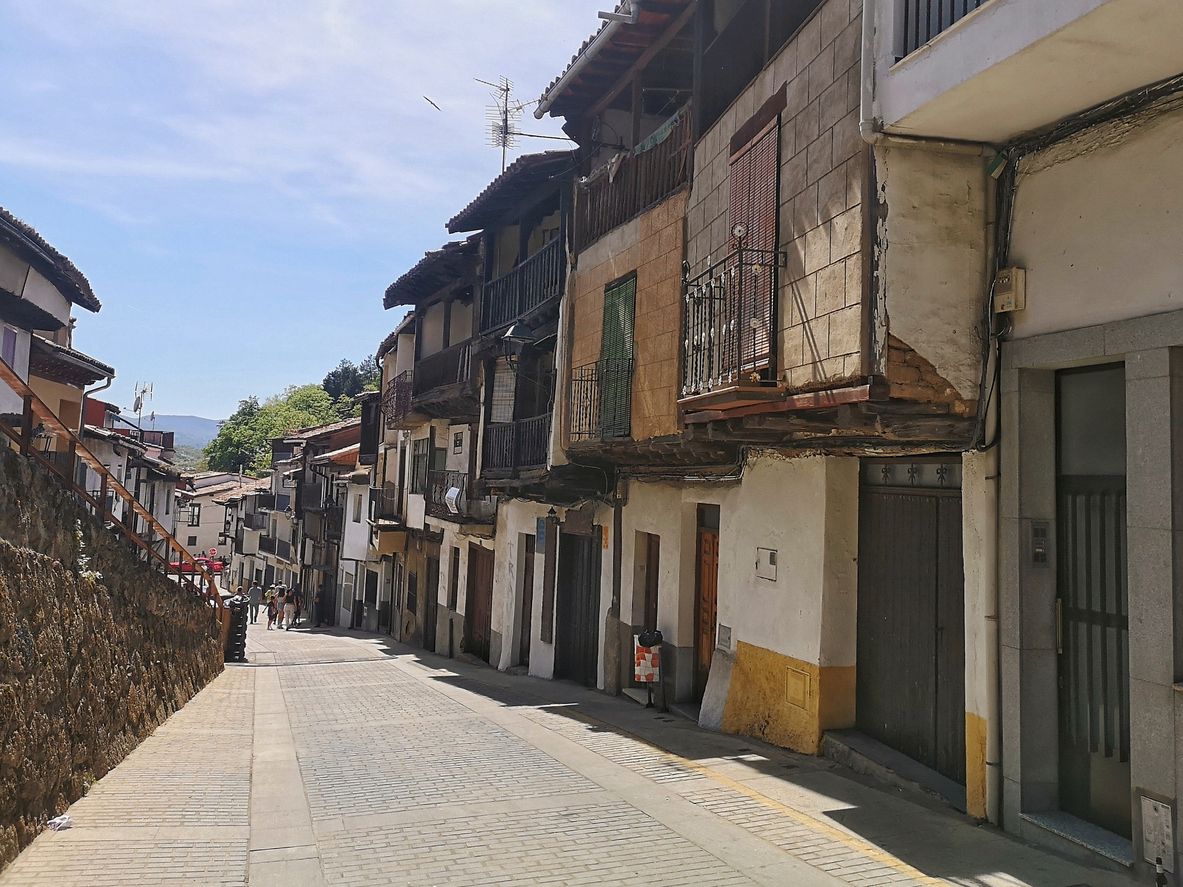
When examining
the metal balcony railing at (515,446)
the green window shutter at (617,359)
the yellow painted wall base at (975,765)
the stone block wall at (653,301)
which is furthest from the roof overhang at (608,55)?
the yellow painted wall base at (975,765)

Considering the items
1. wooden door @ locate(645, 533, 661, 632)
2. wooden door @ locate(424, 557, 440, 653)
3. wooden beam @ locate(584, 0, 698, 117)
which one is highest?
wooden beam @ locate(584, 0, 698, 117)

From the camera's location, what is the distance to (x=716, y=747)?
9.19 meters

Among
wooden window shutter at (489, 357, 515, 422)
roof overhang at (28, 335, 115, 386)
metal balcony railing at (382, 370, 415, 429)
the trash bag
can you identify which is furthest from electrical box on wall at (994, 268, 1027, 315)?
metal balcony railing at (382, 370, 415, 429)

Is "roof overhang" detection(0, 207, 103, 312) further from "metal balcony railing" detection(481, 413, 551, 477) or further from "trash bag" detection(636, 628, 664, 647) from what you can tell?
"trash bag" detection(636, 628, 664, 647)

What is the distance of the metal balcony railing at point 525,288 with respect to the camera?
53.8 feet

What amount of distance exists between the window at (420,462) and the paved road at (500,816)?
15.8m

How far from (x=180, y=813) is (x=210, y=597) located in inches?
383

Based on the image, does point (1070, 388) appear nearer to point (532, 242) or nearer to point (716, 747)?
point (716, 747)

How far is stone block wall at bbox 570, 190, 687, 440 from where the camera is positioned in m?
11.2

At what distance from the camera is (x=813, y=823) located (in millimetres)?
6535

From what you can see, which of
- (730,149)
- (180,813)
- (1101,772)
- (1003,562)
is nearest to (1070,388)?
(1003,562)

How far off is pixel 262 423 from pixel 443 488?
2776 inches

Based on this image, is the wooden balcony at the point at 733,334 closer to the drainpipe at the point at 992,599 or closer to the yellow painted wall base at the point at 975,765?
the drainpipe at the point at 992,599

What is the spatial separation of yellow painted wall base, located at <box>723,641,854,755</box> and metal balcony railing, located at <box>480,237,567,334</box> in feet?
27.7
